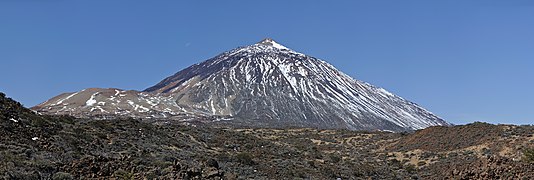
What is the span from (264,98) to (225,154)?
114883mm

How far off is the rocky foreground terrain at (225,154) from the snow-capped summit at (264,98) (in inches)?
2777

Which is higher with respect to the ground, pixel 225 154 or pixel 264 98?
pixel 264 98

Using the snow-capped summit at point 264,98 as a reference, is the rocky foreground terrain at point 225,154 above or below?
below

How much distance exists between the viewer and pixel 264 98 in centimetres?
13850

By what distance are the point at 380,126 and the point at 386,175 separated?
318ft

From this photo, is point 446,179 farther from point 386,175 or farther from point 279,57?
point 279,57

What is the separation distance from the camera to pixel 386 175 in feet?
82.3

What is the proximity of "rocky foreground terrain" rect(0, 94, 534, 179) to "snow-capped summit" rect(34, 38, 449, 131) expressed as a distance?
7053 centimetres

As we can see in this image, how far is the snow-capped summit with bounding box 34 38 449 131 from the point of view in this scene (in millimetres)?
120375

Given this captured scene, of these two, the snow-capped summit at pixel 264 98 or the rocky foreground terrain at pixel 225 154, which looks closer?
the rocky foreground terrain at pixel 225 154

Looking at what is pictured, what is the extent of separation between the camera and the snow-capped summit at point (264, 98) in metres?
120

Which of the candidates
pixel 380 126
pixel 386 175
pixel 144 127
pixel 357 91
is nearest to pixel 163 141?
pixel 144 127

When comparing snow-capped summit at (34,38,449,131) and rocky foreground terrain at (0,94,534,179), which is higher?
snow-capped summit at (34,38,449,131)

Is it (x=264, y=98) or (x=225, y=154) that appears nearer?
(x=225, y=154)
